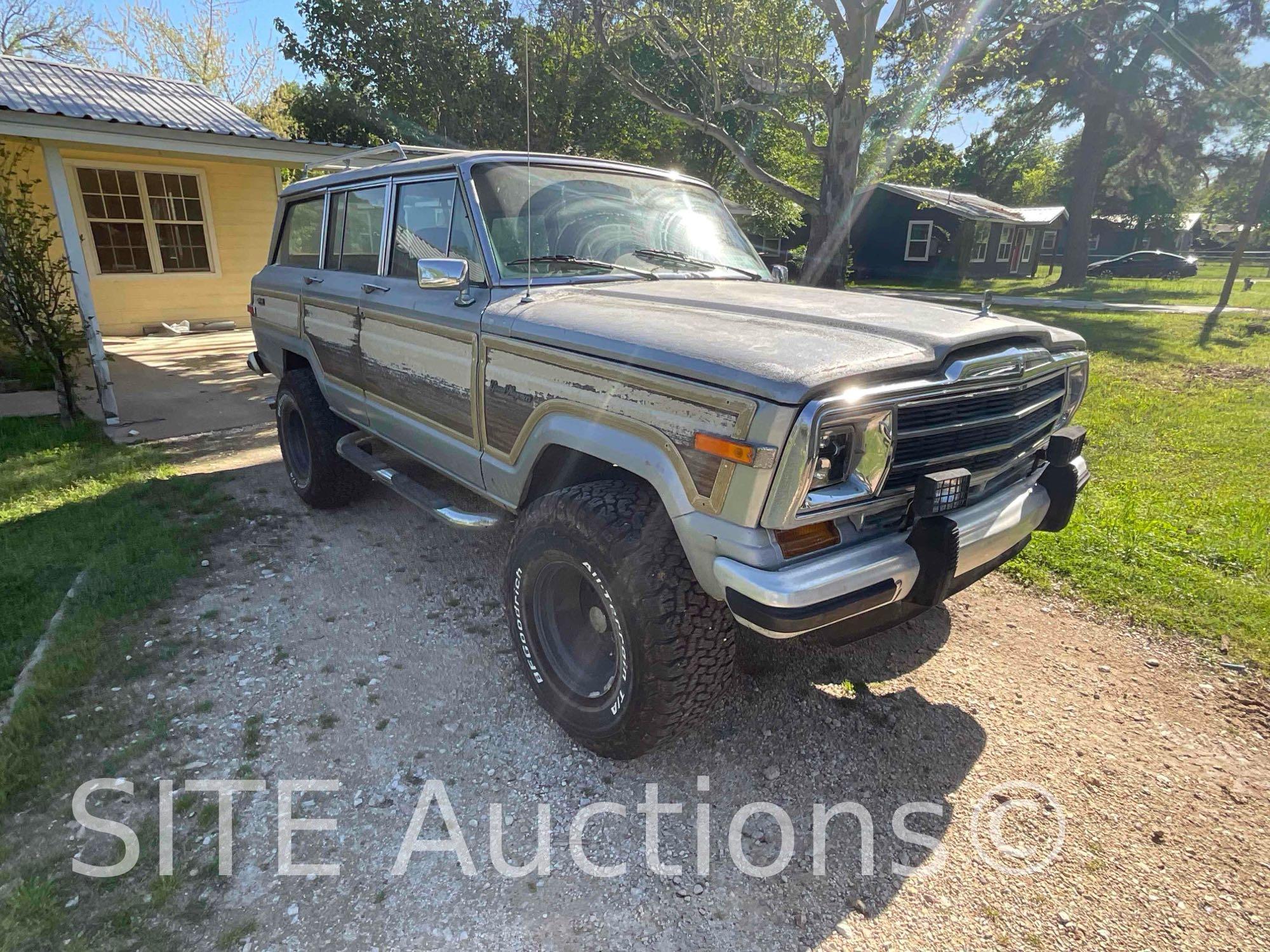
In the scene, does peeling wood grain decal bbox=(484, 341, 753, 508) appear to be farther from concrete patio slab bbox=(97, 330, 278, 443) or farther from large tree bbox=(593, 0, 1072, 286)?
large tree bbox=(593, 0, 1072, 286)

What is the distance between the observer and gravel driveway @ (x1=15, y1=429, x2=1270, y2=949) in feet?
7.02

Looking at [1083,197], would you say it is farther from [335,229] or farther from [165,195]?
[335,229]

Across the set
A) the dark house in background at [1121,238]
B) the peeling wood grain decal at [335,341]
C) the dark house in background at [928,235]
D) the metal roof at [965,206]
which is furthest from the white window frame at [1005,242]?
the peeling wood grain decal at [335,341]

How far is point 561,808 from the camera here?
254 cm

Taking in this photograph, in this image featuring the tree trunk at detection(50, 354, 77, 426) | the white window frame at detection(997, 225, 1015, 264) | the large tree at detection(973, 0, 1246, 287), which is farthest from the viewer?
the white window frame at detection(997, 225, 1015, 264)

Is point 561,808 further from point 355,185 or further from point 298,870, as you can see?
point 355,185

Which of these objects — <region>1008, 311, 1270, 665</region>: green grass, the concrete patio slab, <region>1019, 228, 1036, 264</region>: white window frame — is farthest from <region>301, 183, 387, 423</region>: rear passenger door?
<region>1019, 228, 1036, 264</region>: white window frame

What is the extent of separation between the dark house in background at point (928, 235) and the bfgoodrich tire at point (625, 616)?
3006 cm

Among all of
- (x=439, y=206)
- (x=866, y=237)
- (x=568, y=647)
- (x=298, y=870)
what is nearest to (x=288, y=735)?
(x=298, y=870)

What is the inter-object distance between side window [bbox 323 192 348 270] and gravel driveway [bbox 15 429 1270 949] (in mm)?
2013

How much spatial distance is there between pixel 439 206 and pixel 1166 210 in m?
60.3

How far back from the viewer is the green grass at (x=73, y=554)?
2.87m

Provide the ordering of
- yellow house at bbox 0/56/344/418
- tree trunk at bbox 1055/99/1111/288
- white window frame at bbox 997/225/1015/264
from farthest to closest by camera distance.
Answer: white window frame at bbox 997/225/1015/264
tree trunk at bbox 1055/99/1111/288
yellow house at bbox 0/56/344/418

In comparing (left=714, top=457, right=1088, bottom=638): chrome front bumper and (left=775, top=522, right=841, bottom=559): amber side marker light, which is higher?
(left=775, top=522, right=841, bottom=559): amber side marker light
